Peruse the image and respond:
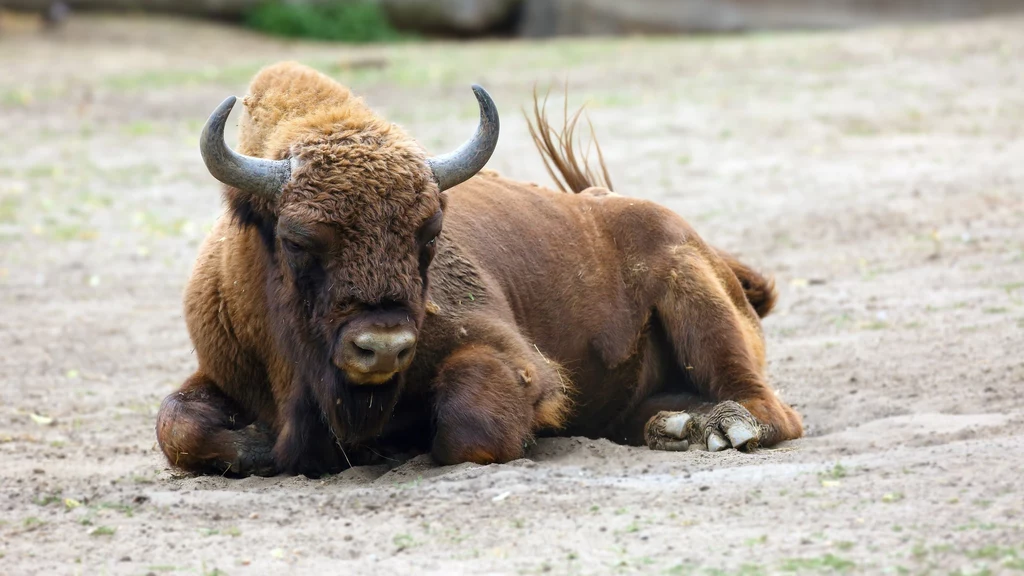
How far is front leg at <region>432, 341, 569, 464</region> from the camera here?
5469mm

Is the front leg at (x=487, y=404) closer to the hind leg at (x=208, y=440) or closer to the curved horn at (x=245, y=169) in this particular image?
the hind leg at (x=208, y=440)

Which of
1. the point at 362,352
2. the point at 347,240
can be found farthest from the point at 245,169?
the point at 362,352

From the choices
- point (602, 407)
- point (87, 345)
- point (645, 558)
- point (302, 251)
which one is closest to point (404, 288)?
point (302, 251)

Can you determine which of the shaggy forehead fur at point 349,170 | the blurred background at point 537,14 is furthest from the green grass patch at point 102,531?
the blurred background at point 537,14

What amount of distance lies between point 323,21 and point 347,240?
20.6 m

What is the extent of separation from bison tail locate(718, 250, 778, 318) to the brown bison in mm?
14

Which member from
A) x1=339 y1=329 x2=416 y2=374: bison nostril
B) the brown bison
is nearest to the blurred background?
the brown bison

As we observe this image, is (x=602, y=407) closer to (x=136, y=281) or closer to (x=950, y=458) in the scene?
(x=950, y=458)

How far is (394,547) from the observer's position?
4363 mm

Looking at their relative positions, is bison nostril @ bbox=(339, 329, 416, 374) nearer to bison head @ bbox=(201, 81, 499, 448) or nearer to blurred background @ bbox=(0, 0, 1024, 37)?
bison head @ bbox=(201, 81, 499, 448)

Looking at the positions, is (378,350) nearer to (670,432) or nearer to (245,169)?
(245,169)

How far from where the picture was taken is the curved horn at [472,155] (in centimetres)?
547

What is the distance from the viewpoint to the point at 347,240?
499 centimetres

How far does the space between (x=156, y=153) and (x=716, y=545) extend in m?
11.9
